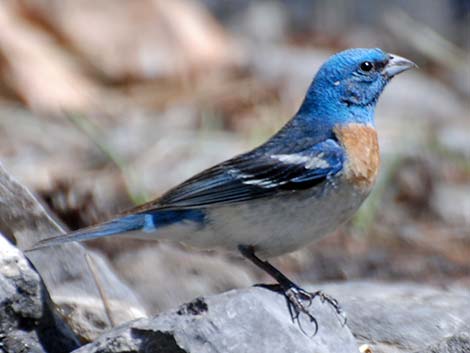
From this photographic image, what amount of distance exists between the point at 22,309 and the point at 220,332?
77 cm

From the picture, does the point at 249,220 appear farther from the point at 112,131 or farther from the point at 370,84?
the point at 112,131

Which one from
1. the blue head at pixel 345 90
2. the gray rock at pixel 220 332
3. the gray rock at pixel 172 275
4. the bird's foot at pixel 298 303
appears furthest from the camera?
the gray rock at pixel 172 275

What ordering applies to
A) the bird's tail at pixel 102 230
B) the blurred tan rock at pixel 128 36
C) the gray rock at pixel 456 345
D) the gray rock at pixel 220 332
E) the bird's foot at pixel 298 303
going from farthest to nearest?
the blurred tan rock at pixel 128 36 < the bird's tail at pixel 102 230 < the bird's foot at pixel 298 303 < the gray rock at pixel 456 345 < the gray rock at pixel 220 332

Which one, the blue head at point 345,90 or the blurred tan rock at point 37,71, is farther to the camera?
the blurred tan rock at point 37,71

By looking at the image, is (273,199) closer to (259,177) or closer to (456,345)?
(259,177)

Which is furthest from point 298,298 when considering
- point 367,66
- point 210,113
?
point 210,113

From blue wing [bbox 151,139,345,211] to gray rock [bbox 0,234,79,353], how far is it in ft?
2.76

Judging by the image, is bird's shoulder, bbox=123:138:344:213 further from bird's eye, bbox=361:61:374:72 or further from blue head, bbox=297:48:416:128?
bird's eye, bbox=361:61:374:72

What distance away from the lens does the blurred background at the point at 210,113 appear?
7.06 meters

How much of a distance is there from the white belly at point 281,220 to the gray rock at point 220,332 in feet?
2.21

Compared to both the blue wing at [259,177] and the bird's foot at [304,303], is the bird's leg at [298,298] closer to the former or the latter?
the bird's foot at [304,303]

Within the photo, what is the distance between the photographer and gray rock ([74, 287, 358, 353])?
4.32 meters

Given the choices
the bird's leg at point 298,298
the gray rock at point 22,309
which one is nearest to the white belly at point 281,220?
the bird's leg at point 298,298

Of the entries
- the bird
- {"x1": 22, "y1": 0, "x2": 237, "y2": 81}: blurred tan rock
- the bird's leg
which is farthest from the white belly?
{"x1": 22, "y1": 0, "x2": 237, "y2": 81}: blurred tan rock
